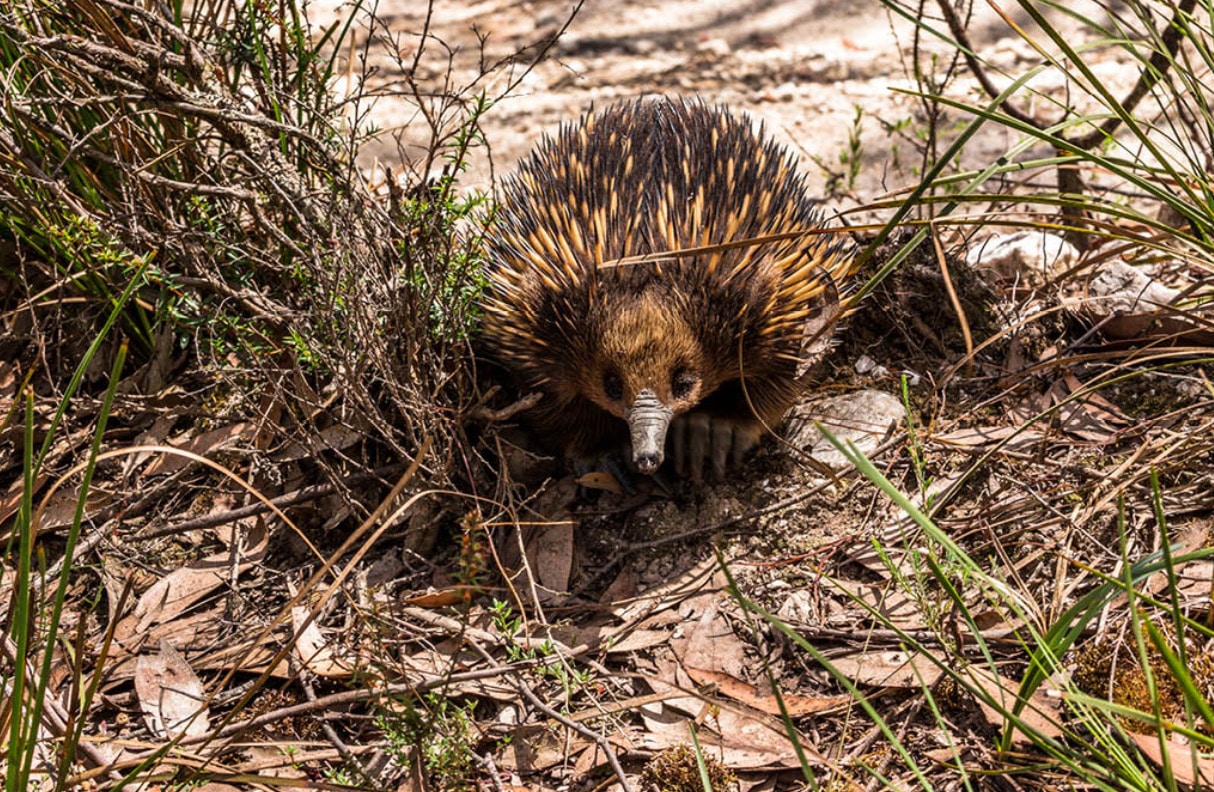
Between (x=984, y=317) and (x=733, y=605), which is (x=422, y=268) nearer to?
(x=733, y=605)

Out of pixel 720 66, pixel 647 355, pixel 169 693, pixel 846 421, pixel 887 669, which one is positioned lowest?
pixel 169 693

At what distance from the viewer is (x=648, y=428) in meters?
2.60

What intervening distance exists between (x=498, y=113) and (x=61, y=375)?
8.89 ft

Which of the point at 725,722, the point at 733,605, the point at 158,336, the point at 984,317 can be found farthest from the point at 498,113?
Result: the point at 725,722

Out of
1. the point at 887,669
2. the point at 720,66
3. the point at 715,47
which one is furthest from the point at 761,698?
the point at 715,47

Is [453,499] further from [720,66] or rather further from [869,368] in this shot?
[720,66]

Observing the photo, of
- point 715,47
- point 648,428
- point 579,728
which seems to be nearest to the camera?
point 579,728

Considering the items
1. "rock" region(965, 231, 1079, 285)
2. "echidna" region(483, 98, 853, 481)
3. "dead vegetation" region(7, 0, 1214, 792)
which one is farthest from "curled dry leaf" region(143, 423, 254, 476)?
"rock" region(965, 231, 1079, 285)

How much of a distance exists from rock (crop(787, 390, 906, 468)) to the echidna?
0.34 feet

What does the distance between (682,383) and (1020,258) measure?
4.10 feet

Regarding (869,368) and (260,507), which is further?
(869,368)

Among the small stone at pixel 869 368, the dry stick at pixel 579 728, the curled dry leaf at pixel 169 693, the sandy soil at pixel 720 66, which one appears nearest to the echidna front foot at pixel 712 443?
the small stone at pixel 869 368

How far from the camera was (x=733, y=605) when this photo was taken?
2547mm

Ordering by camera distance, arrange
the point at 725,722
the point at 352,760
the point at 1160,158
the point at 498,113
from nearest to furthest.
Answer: the point at 1160,158 → the point at 352,760 → the point at 725,722 → the point at 498,113
